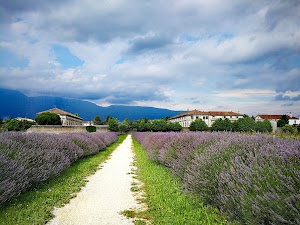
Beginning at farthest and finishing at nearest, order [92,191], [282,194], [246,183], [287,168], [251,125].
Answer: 1. [251,125]
2. [92,191]
3. [246,183]
4. [287,168]
5. [282,194]

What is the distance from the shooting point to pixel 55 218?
5.05 m

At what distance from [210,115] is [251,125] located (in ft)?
105

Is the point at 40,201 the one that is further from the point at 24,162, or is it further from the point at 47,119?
the point at 47,119

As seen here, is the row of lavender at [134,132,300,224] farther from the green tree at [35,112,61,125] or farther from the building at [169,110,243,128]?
the building at [169,110,243,128]

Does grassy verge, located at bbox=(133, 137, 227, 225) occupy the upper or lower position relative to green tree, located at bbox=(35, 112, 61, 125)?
lower

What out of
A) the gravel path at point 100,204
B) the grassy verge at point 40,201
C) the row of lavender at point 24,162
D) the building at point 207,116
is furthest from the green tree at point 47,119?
the gravel path at point 100,204

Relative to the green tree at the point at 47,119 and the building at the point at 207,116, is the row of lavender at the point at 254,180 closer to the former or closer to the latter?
the green tree at the point at 47,119

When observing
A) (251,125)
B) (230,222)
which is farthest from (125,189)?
(251,125)

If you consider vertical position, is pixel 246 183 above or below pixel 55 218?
above

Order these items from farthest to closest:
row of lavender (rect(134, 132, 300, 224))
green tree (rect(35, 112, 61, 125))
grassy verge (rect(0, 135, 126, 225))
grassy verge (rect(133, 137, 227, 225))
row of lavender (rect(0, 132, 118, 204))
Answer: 1. green tree (rect(35, 112, 61, 125))
2. row of lavender (rect(0, 132, 118, 204))
3. grassy verge (rect(0, 135, 126, 225))
4. grassy verge (rect(133, 137, 227, 225))
5. row of lavender (rect(134, 132, 300, 224))

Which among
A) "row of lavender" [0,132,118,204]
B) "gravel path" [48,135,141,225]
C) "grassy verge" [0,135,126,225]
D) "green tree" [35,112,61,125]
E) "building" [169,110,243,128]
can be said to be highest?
"building" [169,110,243,128]

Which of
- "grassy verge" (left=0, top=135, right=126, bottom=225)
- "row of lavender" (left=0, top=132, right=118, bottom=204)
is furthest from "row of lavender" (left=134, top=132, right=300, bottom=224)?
"row of lavender" (left=0, top=132, right=118, bottom=204)

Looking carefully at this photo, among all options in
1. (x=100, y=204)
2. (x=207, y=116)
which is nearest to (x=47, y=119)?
(x=207, y=116)

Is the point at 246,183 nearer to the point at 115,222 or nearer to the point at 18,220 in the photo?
the point at 115,222
